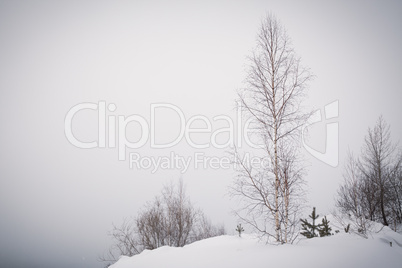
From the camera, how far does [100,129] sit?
74.0 feet

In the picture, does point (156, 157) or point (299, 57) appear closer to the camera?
point (299, 57)

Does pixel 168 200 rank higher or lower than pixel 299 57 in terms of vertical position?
lower

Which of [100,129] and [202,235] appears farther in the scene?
[202,235]

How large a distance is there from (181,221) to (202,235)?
41.0 ft

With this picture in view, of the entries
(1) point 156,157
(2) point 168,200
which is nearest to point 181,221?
(2) point 168,200

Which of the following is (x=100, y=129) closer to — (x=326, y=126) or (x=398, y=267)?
(x=326, y=126)

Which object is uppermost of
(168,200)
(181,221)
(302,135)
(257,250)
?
(302,135)

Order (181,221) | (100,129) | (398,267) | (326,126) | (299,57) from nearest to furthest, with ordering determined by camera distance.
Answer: (398,267) < (299,57) < (326,126) < (181,221) < (100,129)

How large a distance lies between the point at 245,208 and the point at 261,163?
164 centimetres

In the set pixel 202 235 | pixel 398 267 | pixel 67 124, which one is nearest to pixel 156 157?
pixel 67 124

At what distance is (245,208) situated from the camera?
262 inches

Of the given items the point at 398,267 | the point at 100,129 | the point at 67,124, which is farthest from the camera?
the point at 100,129

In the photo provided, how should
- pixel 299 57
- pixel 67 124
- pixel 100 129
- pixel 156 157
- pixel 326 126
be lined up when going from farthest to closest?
pixel 100 129
pixel 67 124
pixel 156 157
pixel 326 126
pixel 299 57

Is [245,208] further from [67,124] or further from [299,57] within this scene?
[67,124]
